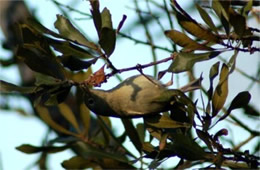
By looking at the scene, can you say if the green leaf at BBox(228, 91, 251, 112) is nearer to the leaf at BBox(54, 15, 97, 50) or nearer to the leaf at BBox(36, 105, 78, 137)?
the leaf at BBox(54, 15, 97, 50)

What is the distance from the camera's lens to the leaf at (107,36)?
98 centimetres

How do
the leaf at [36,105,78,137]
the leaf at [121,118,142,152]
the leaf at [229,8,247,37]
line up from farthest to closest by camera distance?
1. the leaf at [36,105,78,137]
2. the leaf at [121,118,142,152]
3. the leaf at [229,8,247,37]

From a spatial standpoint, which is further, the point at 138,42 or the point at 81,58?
the point at 138,42

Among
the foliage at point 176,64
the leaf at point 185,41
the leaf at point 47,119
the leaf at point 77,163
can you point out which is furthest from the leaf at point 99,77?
the leaf at point 47,119

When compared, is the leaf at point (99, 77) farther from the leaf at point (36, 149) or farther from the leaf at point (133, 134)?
the leaf at point (36, 149)

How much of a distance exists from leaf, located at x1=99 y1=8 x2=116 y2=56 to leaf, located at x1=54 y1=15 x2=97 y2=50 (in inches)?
1.2

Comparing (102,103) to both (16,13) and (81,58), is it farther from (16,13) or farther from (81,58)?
(16,13)

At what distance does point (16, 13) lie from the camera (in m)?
2.53

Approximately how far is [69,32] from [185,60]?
0.17m

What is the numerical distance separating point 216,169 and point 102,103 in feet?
0.62

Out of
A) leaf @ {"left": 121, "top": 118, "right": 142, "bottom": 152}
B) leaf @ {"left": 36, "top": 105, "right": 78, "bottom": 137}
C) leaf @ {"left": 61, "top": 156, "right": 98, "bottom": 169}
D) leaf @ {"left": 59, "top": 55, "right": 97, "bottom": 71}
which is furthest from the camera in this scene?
leaf @ {"left": 36, "top": 105, "right": 78, "bottom": 137}

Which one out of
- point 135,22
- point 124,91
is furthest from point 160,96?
point 135,22

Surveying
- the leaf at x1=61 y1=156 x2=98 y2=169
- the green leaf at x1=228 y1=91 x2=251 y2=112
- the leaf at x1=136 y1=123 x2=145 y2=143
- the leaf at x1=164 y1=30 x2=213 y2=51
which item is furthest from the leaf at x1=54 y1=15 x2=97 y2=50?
the leaf at x1=61 y1=156 x2=98 y2=169

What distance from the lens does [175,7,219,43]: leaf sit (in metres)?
0.96
